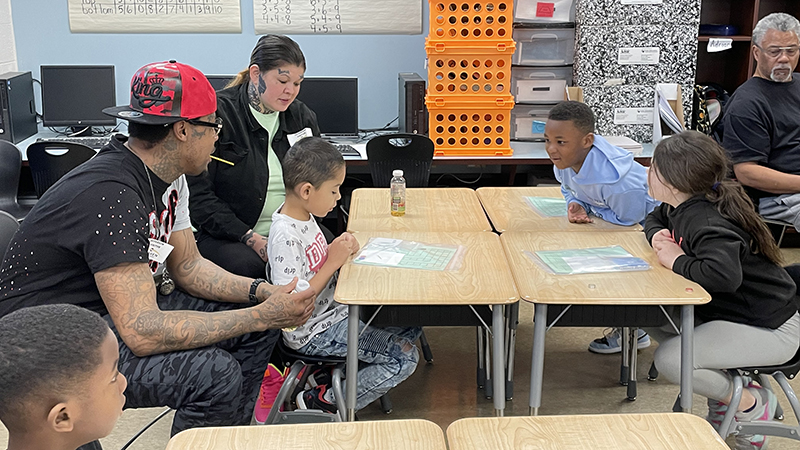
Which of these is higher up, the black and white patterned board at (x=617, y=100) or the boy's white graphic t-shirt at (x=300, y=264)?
the black and white patterned board at (x=617, y=100)

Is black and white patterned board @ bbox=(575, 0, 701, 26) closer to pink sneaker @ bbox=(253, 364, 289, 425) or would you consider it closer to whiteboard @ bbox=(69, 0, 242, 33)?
whiteboard @ bbox=(69, 0, 242, 33)

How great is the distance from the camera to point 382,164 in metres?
3.67

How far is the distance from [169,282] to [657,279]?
4.49 feet

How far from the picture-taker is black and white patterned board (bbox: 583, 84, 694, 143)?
165 inches

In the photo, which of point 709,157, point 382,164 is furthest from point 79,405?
point 382,164

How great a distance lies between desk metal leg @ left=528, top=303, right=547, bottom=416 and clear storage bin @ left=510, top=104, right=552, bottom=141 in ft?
8.12

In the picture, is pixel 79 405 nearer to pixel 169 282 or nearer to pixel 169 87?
pixel 169 87

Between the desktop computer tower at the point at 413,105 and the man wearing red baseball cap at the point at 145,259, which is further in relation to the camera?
the desktop computer tower at the point at 413,105

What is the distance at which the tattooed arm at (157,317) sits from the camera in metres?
1.66

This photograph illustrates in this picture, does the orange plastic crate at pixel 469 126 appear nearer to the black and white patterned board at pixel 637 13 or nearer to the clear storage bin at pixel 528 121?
the clear storage bin at pixel 528 121

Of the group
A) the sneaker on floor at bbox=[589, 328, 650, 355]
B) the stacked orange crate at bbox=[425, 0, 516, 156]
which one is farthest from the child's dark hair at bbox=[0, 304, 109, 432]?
the stacked orange crate at bbox=[425, 0, 516, 156]

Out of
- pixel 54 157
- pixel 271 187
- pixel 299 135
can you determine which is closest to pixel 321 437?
pixel 271 187

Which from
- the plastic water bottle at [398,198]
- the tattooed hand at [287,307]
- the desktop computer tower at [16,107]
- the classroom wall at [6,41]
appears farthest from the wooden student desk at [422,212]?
the classroom wall at [6,41]

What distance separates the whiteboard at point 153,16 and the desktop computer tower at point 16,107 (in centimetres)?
45
